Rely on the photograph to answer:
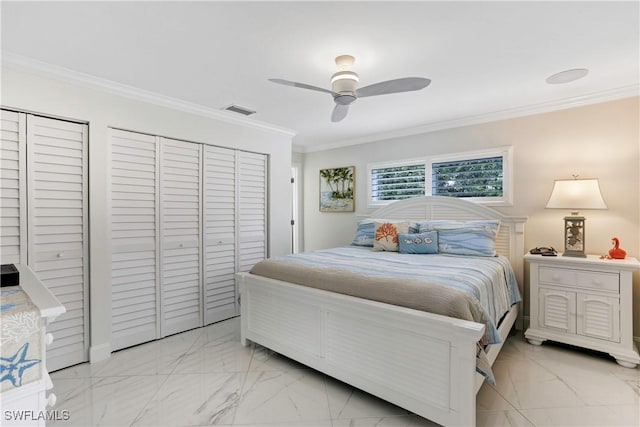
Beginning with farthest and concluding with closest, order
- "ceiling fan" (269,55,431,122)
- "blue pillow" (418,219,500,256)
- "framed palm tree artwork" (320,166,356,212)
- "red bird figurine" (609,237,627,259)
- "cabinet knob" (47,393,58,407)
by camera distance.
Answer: "framed palm tree artwork" (320,166,356,212)
"blue pillow" (418,219,500,256)
"red bird figurine" (609,237,627,259)
"ceiling fan" (269,55,431,122)
"cabinet knob" (47,393,58,407)

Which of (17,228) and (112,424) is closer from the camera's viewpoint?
(112,424)

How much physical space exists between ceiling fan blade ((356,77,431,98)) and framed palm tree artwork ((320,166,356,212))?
2.67 metres

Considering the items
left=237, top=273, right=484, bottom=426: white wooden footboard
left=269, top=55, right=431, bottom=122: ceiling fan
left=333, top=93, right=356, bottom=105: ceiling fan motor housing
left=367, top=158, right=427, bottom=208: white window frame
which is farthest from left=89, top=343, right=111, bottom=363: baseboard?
left=367, top=158, right=427, bottom=208: white window frame

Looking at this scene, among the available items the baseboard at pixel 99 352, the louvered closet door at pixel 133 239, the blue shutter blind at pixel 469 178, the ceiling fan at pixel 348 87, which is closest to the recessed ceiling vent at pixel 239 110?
the louvered closet door at pixel 133 239

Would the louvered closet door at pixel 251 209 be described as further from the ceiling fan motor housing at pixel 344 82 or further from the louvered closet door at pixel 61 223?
the ceiling fan motor housing at pixel 344 82

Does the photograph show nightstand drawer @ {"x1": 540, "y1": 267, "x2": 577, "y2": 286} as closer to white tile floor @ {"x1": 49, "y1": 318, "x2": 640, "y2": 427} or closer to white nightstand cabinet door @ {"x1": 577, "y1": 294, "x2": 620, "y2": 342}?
white nightstand cabinet door @ {"x1": 577, "y1": 294, "x2": 620, "y2": 342}

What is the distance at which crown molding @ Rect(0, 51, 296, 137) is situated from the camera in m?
2.26

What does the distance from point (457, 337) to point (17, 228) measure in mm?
3027

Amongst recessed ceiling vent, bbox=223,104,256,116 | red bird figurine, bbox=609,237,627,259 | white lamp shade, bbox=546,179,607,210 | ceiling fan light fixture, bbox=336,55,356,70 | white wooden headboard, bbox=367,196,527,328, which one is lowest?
red bird figurine, bbox=609,237,627,259

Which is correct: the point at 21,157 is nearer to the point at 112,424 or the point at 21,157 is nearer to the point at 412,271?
the point at 112,424

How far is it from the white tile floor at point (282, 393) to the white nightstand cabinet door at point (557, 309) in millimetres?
227

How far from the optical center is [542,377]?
2.38m

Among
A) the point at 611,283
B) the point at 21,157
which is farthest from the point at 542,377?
the point at 21,157

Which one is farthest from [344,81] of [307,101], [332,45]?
[307,101]
